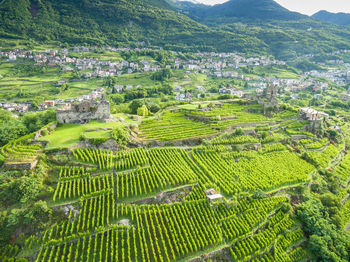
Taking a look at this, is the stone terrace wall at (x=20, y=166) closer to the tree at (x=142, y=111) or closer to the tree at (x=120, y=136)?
the tree at (x=120, y=136)

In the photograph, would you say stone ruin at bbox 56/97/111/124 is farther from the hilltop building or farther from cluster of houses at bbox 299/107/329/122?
cluster of houses at bbox 299/107/329/122

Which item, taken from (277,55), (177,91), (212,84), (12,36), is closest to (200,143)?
(177,91)

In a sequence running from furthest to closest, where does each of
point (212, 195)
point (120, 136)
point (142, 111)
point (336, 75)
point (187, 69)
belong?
point (187, 69) < point (336, 75) < point (142, 111) < point (120, 136) < point (212, 195)

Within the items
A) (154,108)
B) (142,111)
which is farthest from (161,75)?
(142,111)

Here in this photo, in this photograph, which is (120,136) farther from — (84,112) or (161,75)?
(161,75)

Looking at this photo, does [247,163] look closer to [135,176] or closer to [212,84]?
[135,176]
